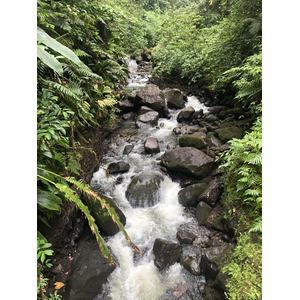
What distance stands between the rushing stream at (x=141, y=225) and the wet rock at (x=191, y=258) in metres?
0.10

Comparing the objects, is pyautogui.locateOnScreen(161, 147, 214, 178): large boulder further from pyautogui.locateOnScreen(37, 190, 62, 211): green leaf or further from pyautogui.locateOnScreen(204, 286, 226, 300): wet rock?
pyautogui.locateOnScreen(37, 190, 62, 211): green leaf

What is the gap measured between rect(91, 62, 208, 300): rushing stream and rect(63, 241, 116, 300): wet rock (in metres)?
0.18

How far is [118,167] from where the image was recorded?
5176 millimetres

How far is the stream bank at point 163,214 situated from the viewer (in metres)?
3.00

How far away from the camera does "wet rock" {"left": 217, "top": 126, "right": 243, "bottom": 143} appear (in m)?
5.33

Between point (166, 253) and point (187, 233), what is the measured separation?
598 millimetres

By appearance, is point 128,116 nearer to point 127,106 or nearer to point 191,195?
point 127,106

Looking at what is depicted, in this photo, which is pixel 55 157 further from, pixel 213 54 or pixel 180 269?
pixel 213 54

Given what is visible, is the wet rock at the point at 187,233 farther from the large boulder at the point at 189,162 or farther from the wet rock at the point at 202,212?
the large boulder at the point at 189,162

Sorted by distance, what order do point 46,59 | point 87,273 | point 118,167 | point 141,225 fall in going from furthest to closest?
point 118,167, point 141,225, point 87,273, point 46,59

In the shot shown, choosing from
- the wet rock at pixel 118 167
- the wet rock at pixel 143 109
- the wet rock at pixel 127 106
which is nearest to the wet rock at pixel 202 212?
the wet rock at pixel 118 167

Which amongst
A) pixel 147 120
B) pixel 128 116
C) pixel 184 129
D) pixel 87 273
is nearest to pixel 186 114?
pixel 184 129
